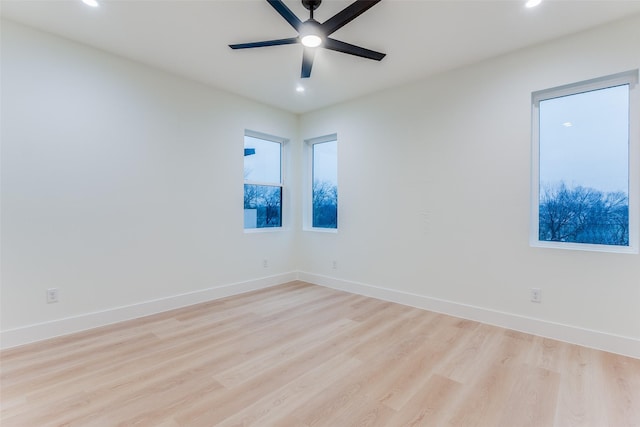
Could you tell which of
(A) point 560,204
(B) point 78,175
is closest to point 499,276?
(A) point 560,204

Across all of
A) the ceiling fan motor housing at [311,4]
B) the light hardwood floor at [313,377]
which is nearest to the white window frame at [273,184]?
the light hardwood floor at [313,377]

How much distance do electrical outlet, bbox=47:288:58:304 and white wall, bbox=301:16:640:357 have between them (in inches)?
118

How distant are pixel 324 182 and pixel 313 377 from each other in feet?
9.94

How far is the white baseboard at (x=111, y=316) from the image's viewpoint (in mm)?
2434

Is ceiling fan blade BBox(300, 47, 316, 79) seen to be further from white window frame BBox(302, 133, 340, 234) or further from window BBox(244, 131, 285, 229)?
white window frame BBox(302, 133, 340, 234)

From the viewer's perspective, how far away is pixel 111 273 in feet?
9.55

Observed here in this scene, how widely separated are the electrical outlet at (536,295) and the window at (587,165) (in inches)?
16.3

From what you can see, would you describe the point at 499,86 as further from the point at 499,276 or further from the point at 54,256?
the point at 54,256

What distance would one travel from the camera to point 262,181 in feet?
14.5

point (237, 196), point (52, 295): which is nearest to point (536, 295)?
point (237, 196)

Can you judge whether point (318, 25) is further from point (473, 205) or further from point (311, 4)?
point (473, 205)

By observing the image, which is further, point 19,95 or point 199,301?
point 199,301

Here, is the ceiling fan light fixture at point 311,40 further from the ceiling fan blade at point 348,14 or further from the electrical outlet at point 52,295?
the electrical outlet at point 52,295

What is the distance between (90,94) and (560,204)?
444 centimetres
